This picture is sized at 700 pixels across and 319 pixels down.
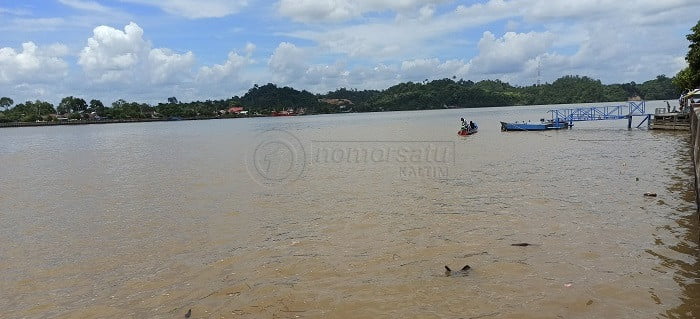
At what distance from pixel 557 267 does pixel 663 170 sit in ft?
45.2

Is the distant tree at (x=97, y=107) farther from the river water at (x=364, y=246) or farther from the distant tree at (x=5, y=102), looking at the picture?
the river water at (x=364, y=246)

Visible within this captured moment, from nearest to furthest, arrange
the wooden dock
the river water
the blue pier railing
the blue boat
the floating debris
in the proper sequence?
the river water < the floating debris < the wooden dock < the blue pier railing < the blue boat

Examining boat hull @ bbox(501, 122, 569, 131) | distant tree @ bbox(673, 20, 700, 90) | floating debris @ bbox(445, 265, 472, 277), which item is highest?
distant tree @ bbox(673, 20, 700, 90)

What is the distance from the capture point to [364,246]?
33.7 feet

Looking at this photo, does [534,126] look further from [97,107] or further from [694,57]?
[97,107]

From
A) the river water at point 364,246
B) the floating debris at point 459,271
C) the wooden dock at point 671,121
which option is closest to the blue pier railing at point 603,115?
the wooden dock at point 671,121

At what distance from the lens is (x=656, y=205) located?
12.5 metres

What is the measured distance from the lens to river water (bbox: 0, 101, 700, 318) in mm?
7402

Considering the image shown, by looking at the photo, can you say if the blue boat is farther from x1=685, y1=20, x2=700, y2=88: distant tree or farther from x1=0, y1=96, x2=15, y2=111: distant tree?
x1=0, y1=96, x2=15, y2=111: distant tree

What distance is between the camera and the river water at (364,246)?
7402 millimetres

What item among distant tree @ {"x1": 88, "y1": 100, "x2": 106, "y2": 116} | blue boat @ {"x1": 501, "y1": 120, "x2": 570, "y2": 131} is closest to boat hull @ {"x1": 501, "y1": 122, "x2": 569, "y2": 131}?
blue boat @ {"x1": 501, "y1": 120, "x2": 570, "y2": 131}

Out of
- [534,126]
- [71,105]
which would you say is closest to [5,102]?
[71,105]

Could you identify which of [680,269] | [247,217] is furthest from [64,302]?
[680,269]

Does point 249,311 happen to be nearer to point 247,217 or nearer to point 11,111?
point 247,217
